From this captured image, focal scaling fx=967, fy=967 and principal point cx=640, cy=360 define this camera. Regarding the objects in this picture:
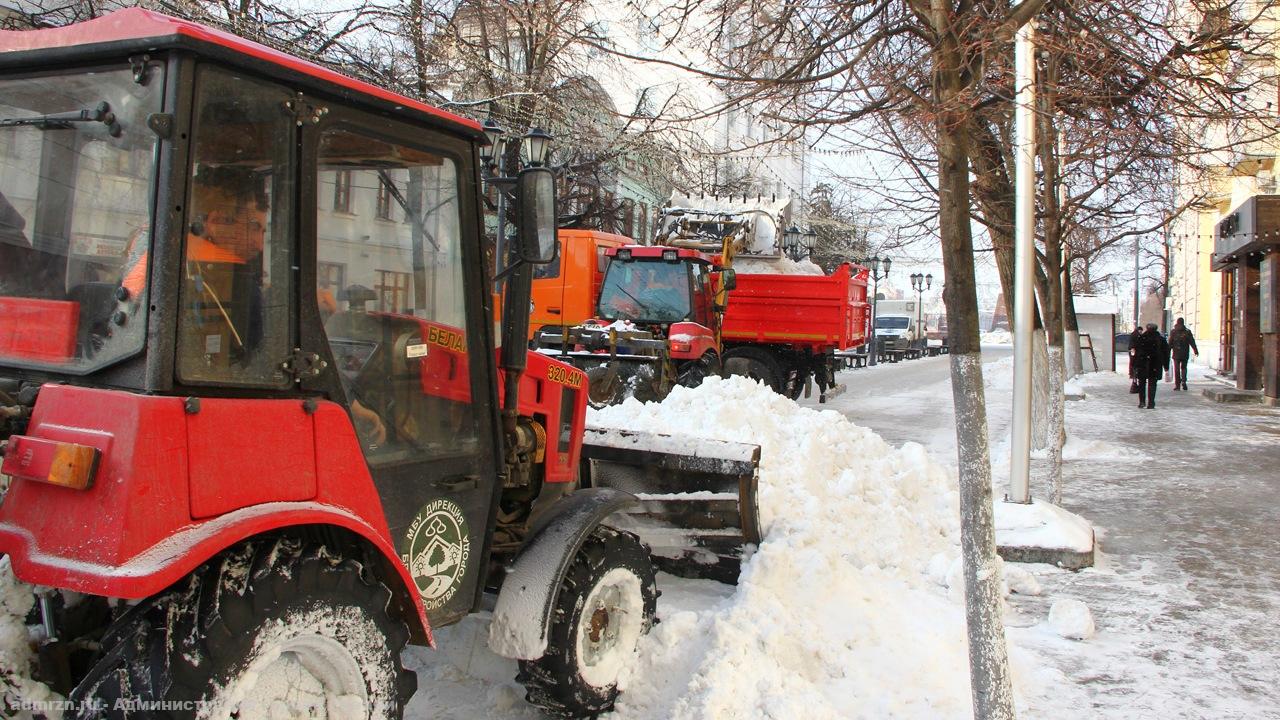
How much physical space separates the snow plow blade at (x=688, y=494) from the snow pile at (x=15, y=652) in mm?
3199

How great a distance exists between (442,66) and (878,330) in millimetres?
33242

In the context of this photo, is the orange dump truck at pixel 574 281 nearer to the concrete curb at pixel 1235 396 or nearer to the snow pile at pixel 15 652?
the snow pile at pixel 15 652

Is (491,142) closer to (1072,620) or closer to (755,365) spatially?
(1072,620)

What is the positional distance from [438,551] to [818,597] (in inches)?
107

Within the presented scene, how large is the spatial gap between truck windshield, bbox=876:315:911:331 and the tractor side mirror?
4283cm

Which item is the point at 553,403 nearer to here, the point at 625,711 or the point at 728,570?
the point at 625,711

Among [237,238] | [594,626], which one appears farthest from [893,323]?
[237,238]

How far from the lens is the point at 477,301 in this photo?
348 cm

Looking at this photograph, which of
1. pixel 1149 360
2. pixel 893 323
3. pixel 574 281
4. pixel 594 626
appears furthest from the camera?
pixel 893 323

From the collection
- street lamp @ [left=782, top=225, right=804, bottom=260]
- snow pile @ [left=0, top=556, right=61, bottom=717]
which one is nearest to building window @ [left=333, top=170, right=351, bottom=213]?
snow pile @ [left=0, top=556, right=61, bottom=717]

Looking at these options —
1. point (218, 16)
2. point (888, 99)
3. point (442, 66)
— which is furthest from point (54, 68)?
point (442, 66)

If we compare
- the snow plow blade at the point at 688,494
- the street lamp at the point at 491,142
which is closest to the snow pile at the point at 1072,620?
the snow plow blade at the point at 688,494

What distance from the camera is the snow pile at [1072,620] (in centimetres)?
552

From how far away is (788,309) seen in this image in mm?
17719
